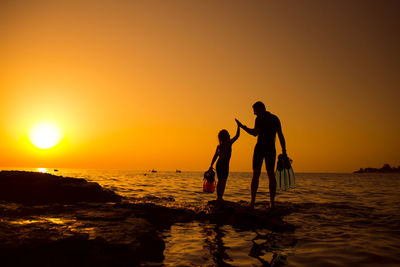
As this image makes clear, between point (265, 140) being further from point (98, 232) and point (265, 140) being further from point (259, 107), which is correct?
point (98, 232)

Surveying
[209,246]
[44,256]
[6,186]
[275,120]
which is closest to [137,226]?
[209,246]

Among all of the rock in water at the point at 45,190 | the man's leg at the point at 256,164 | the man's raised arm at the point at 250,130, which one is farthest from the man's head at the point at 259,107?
the rock in water at the point at 45,190

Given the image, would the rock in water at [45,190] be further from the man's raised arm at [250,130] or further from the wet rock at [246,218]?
the man's raised arm at [250,130]

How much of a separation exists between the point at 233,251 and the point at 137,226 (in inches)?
74.5

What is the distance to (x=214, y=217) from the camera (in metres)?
7.67

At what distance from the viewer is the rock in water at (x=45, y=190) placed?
368 inches

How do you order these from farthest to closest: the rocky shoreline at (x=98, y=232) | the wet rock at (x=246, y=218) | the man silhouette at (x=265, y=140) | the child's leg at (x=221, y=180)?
the child's leg at (x=221, y=180) < the man silhouette at (x=265, y=140) < the wet rock at (x=246, y=218) < the rocky shoreline at (x=98, y=232)

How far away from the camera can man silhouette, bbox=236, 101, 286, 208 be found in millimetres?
8172

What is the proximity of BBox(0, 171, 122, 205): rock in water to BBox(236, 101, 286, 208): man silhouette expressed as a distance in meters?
6.00

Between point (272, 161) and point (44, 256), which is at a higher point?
point (272, 161)

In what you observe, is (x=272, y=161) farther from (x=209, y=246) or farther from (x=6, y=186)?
(x=6, y=186)

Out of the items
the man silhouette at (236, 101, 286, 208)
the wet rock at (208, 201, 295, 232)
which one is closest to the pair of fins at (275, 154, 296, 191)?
the man silhouette at (236, 101, 286, 208)

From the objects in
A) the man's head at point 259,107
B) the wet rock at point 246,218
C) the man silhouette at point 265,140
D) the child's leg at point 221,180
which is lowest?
the wet rock at point 246,218

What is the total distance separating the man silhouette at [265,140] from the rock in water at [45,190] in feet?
19.7
